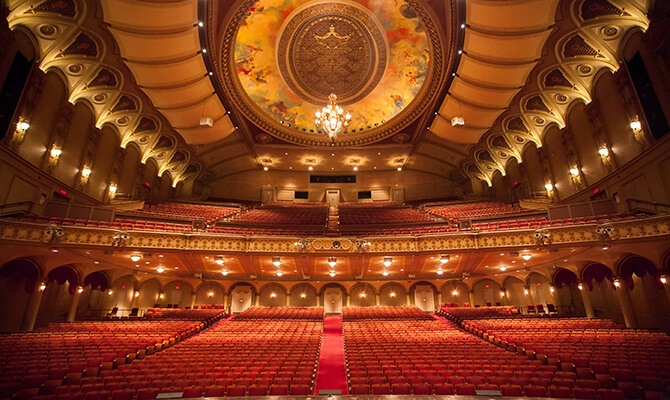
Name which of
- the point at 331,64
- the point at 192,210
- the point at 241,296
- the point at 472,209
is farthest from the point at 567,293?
the point at 192,210

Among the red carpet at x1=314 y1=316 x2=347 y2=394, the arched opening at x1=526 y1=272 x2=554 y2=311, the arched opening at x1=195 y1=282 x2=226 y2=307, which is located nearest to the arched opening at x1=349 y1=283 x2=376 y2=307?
the red carpet at x1=314 y1=316 x2=347 y2=394

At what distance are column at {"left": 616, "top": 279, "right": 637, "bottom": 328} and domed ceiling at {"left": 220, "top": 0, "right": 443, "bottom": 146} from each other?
13.3 meters

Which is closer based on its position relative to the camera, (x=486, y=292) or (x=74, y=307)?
(x=74, y=307)

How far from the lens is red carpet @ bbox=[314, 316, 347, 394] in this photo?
21.2ft

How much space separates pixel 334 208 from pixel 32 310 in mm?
17016

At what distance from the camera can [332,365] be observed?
791 centimetres

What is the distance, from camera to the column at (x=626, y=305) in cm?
1152

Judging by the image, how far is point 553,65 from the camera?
13781 mm

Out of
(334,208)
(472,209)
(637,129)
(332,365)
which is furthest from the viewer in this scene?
(334,208)

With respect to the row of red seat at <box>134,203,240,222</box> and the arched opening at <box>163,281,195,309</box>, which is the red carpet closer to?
the arched opening at <box>163,281,195,309</box>

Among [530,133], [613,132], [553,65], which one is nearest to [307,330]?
[613,132]

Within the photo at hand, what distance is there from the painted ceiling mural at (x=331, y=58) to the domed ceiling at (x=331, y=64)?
2.3 inches

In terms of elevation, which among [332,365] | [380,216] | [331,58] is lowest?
[332,365]

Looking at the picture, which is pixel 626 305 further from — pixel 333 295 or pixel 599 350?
pixel 333 295
